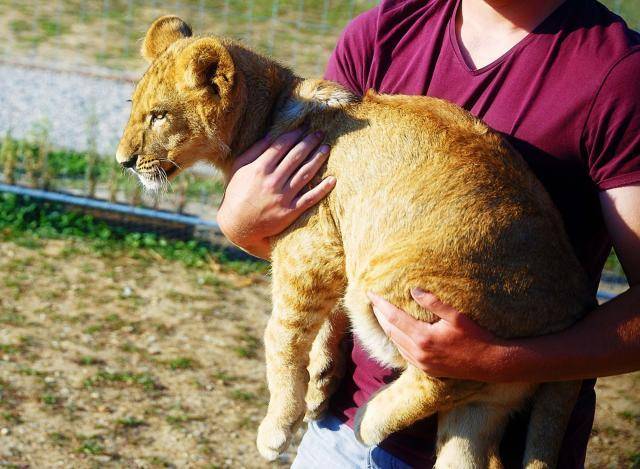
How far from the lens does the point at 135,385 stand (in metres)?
6.41

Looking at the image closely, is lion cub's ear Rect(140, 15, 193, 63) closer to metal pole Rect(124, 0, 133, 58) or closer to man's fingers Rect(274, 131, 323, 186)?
man's fingers Rect(274, 131, 323, 186)

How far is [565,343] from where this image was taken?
2.92m

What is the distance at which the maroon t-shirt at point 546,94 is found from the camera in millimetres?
2961

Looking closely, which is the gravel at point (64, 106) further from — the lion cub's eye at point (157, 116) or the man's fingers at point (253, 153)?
the man's fingers at point (253, 153)

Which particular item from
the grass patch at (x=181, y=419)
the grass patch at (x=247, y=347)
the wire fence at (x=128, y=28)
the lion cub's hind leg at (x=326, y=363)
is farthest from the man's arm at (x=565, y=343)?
the wire fence at (x=128, y=28)

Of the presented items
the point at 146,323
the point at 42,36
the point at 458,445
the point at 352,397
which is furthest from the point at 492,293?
the point at 42,36

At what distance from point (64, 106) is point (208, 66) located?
8.02 m

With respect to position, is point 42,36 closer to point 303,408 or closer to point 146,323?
point 146,323

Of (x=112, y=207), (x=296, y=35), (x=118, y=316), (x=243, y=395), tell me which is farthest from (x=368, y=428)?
(x=296, y=35)

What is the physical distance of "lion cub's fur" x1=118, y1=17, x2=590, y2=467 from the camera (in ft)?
10.0

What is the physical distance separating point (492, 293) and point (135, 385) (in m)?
3.98

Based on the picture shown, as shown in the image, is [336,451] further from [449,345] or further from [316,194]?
[316,194]

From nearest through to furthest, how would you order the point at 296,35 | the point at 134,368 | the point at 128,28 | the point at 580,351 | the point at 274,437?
the point at 580,351, the point at 274,437, the point at 134,368, the point at 296,35, the point at 128,28

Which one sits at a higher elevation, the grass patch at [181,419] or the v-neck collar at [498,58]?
the v-neck collar at [498,58]
